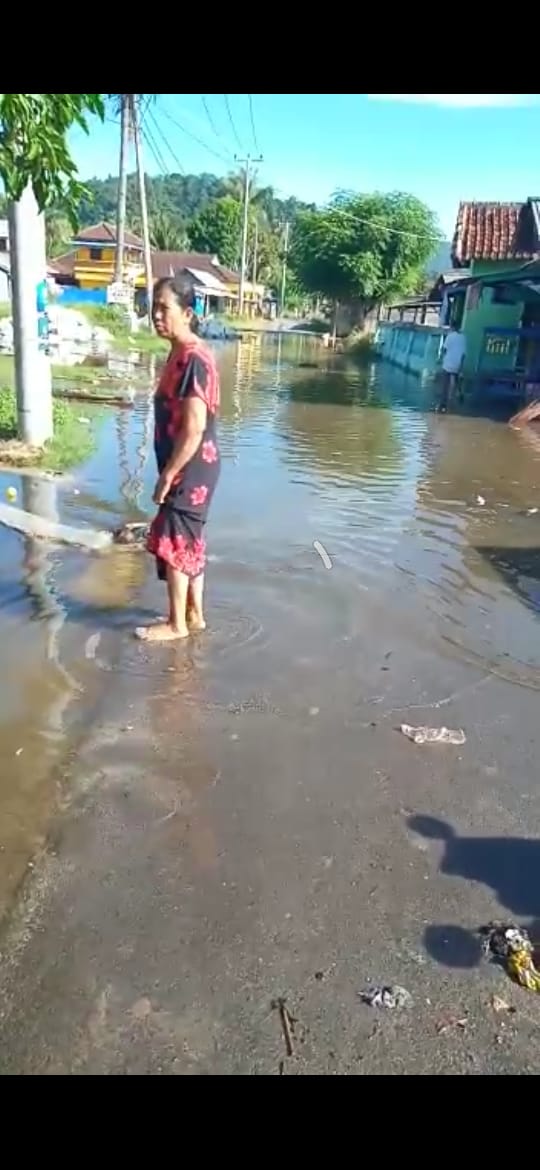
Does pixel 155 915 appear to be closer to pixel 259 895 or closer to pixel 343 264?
pixel 259 895

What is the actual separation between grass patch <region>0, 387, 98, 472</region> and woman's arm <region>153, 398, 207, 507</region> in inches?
191

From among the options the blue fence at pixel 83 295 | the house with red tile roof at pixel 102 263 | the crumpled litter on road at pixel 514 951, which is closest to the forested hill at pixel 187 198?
the house with red tile roof at pixel 102 263

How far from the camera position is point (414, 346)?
28.0 m

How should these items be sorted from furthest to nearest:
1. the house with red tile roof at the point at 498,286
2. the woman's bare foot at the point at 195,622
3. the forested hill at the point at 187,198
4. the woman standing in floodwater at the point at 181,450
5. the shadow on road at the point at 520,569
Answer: the forested hill at the point at 187,198 < the house with red tile roof at the point at 498,286 < the shadow on road at the point at 520,569 < the woman's bare foot at the point at 195,622 < the woman standing in floodwater at the point at 181,450

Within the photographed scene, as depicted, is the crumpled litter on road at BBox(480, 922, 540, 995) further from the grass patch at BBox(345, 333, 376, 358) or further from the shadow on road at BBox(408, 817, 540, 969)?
the grass patch at BBox(345, 333, 376, 358)

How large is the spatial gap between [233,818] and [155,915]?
59 centimetres

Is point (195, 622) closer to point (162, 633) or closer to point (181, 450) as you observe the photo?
point (162, 633)

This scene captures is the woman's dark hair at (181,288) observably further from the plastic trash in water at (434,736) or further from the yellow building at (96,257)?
the yellow building at (96,257)

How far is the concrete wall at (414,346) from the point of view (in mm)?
25500

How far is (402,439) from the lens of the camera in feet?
43.1

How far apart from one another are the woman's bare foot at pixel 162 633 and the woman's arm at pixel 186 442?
80cm

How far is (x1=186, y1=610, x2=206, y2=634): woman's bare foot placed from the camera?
4.77 m
